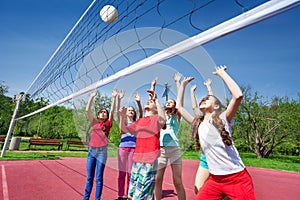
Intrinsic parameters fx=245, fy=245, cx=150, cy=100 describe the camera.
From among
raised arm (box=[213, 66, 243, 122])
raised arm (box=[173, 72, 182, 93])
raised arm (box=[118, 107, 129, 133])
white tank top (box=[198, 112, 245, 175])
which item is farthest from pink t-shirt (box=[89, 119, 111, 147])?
raised arm (box=[213, 66, 243, 122])

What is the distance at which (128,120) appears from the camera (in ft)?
12.4

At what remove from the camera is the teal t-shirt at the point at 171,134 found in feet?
10.6

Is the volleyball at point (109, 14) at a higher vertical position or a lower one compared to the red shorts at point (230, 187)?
higher

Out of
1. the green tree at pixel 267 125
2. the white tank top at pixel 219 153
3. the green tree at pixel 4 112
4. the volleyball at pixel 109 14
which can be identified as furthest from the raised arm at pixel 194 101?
the green tree at pixel 4 112

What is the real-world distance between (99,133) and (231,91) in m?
2.03

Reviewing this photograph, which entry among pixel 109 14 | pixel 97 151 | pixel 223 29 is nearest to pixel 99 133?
pixel 97 151

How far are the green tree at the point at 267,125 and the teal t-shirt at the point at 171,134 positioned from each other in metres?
17.7

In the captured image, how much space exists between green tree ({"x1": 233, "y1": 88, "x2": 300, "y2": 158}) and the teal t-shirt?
17.7 m

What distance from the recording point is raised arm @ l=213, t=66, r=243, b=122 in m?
1.95

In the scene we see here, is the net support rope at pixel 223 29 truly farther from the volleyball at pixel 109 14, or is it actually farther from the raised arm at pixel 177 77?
the volleyball at pixel 109 14

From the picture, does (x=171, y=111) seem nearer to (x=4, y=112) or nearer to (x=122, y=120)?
(x=122, y=120)

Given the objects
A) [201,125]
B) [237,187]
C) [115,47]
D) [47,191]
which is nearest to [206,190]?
[237,187]

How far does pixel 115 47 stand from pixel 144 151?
226 centimetres

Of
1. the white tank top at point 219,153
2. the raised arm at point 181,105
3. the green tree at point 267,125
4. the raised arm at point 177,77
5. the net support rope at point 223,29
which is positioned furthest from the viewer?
the green tree at point 267,125
